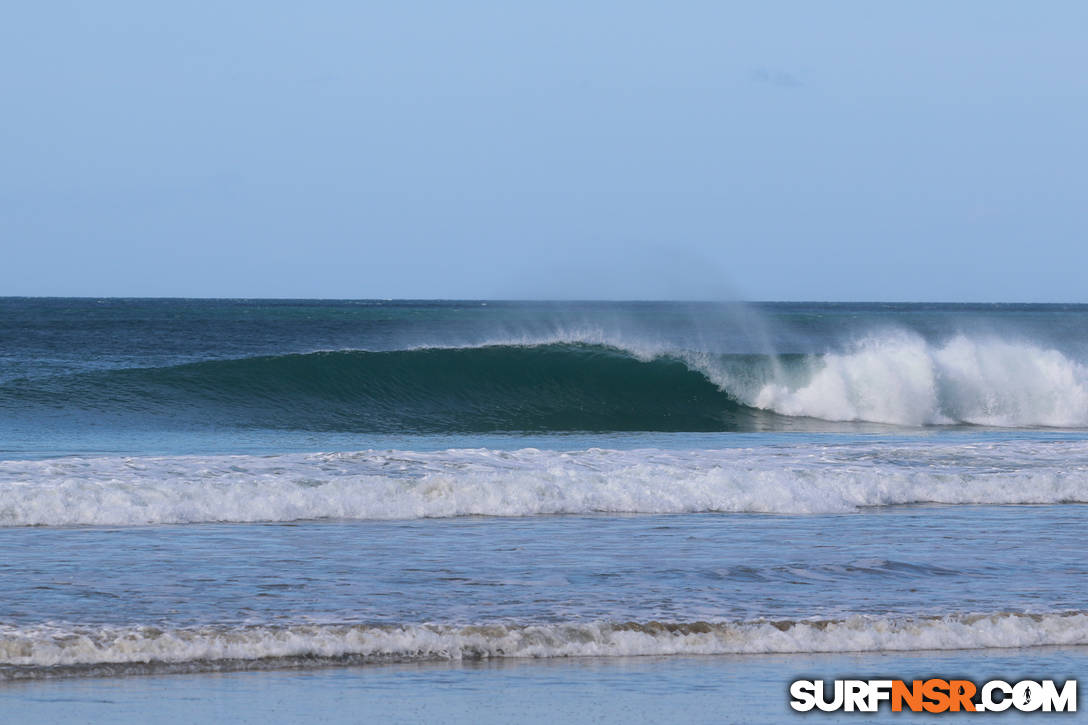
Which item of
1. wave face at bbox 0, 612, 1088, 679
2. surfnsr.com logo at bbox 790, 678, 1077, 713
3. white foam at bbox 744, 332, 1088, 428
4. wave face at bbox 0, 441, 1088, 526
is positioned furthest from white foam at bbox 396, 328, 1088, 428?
surfnsr.com logo at bbox 790, 678, 1077, 713

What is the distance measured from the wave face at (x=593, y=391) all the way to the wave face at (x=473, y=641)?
43.8 ft

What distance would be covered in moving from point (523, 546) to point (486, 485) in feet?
7.25

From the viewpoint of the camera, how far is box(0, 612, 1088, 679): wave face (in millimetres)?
5996


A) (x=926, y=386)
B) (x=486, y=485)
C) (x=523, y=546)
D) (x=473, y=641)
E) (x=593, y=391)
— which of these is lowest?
(x=473, y=641)

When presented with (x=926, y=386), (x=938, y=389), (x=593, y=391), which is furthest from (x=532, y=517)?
(x=938, y=389)

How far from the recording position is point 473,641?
6.31m

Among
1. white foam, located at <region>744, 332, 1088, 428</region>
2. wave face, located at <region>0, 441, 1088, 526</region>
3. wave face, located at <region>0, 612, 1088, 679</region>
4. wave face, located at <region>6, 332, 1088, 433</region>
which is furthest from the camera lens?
white foam, located at <region>744, 332, 1088, 428</region>

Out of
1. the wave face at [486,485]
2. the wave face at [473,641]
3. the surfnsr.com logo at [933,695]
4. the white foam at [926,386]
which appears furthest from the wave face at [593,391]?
the surfnsr.com logo at [933,695]

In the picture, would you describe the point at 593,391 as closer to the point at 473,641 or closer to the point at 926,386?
the point at 926,386

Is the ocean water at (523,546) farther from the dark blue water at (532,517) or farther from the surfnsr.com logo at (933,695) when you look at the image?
the surfnsr.com logo at (933,695)

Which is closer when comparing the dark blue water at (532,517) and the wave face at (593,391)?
the dark blue water at (532,517)

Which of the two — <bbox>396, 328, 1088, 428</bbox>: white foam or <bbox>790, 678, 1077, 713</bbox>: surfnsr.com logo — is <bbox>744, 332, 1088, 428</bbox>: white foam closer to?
<bbox>396, 328, 1088, 428</bbox>: white foam

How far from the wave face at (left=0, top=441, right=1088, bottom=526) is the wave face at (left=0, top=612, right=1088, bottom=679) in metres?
3.98

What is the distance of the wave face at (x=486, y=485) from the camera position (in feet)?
33.6
